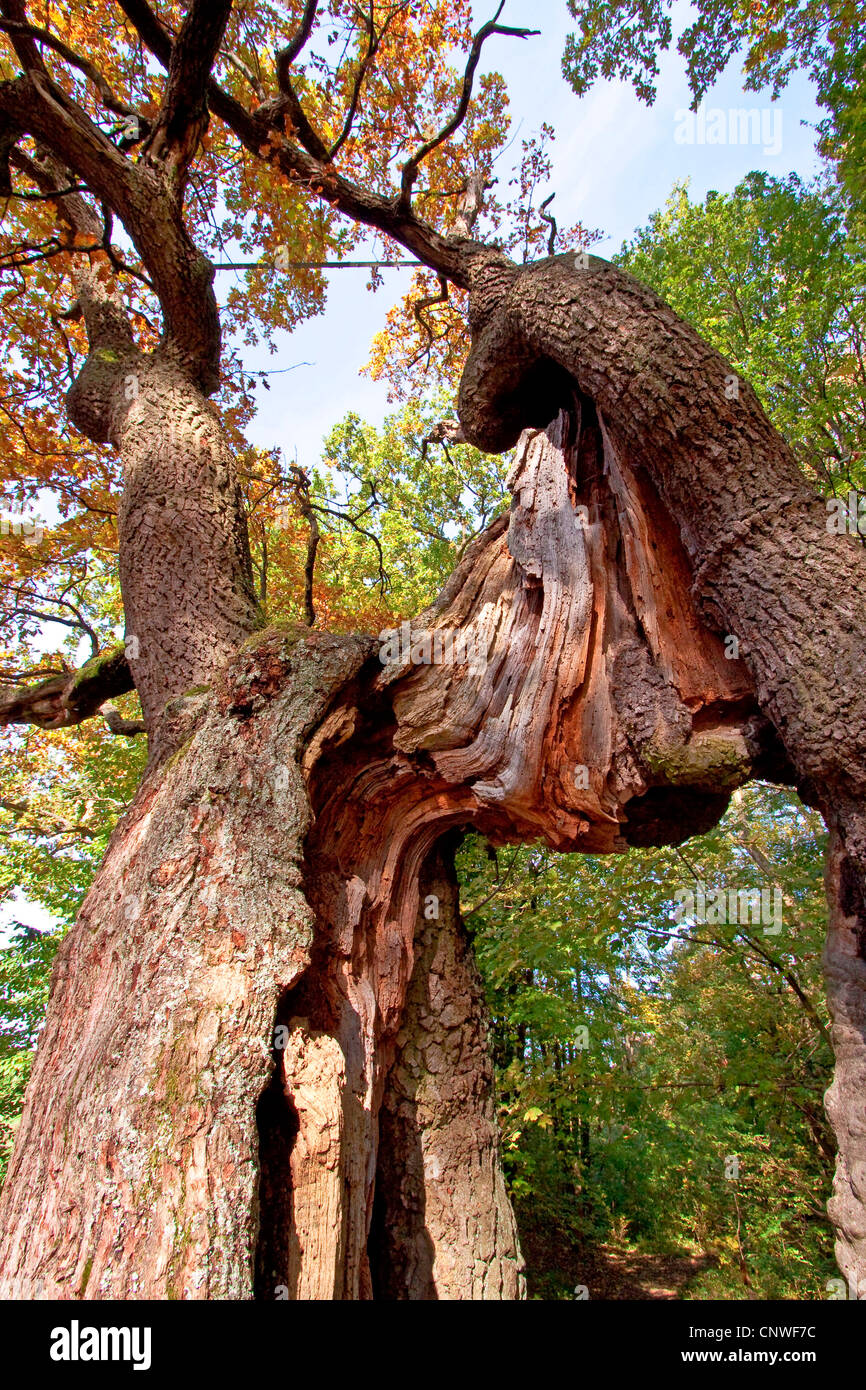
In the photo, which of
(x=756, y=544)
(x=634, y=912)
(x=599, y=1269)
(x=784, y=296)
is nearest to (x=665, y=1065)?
(x=599, y=1269)

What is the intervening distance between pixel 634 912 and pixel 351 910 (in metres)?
4.60

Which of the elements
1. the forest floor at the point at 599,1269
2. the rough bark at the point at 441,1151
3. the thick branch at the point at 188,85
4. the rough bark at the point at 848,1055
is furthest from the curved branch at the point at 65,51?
the forest floor at the point at 599,1269

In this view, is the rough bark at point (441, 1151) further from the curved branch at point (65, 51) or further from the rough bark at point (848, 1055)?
the curved branch at point (65, 51)

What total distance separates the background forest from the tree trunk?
2223 millimetres

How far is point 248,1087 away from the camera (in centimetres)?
176

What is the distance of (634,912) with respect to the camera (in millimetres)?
6383

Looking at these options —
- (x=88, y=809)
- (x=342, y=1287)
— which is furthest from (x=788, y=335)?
(x=88, y=809)

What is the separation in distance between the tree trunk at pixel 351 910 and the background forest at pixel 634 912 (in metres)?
2.22

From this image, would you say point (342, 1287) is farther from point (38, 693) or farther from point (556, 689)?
point (38, 693)

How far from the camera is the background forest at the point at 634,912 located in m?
6.30

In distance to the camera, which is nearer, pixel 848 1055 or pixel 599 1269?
pixel 848 1055

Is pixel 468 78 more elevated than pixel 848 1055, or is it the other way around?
pixel 468 78

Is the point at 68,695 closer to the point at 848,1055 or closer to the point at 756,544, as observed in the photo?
the point at 756,544
